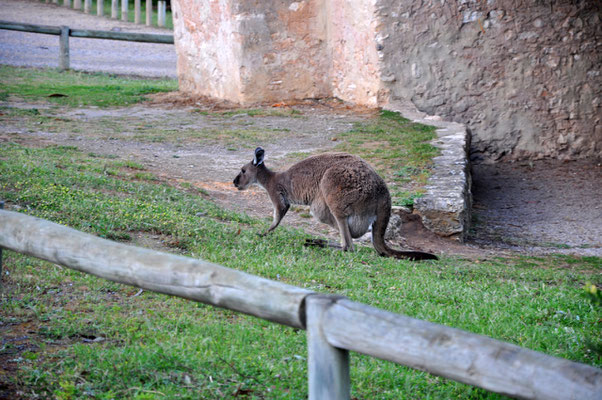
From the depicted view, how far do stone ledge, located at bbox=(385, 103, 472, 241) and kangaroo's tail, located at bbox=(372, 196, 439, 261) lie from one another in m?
1.55

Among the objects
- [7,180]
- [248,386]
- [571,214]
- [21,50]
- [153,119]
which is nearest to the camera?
[248,386]

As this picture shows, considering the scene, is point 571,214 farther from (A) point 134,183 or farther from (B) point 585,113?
(A) point 134,183

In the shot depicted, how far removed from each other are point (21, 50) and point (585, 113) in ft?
61.4

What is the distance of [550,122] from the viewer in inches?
464

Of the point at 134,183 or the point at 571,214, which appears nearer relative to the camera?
the point at 134,183

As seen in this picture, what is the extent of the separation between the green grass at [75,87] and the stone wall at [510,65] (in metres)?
6.33

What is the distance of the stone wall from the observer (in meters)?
11.6

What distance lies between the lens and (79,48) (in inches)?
997

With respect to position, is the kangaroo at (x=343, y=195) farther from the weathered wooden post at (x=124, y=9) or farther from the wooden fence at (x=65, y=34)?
the weathered wooden post at (x=124, y=9)

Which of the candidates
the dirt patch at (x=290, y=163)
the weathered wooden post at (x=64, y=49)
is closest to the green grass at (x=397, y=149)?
the dirt patch at (x=290, y=163)

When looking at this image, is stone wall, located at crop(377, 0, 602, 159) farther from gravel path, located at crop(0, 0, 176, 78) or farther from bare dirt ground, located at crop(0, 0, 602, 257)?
gravel path, located at crop(0, 0, 176, 78)

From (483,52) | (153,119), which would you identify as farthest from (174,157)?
(483,52)

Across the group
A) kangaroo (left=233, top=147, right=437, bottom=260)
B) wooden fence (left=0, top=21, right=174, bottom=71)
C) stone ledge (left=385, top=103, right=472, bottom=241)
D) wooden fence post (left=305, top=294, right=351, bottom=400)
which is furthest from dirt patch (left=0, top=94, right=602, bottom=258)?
wooden fence (left=0, top=21, right=174, bottom=71)

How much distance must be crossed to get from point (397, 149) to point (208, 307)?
6.38 meters
